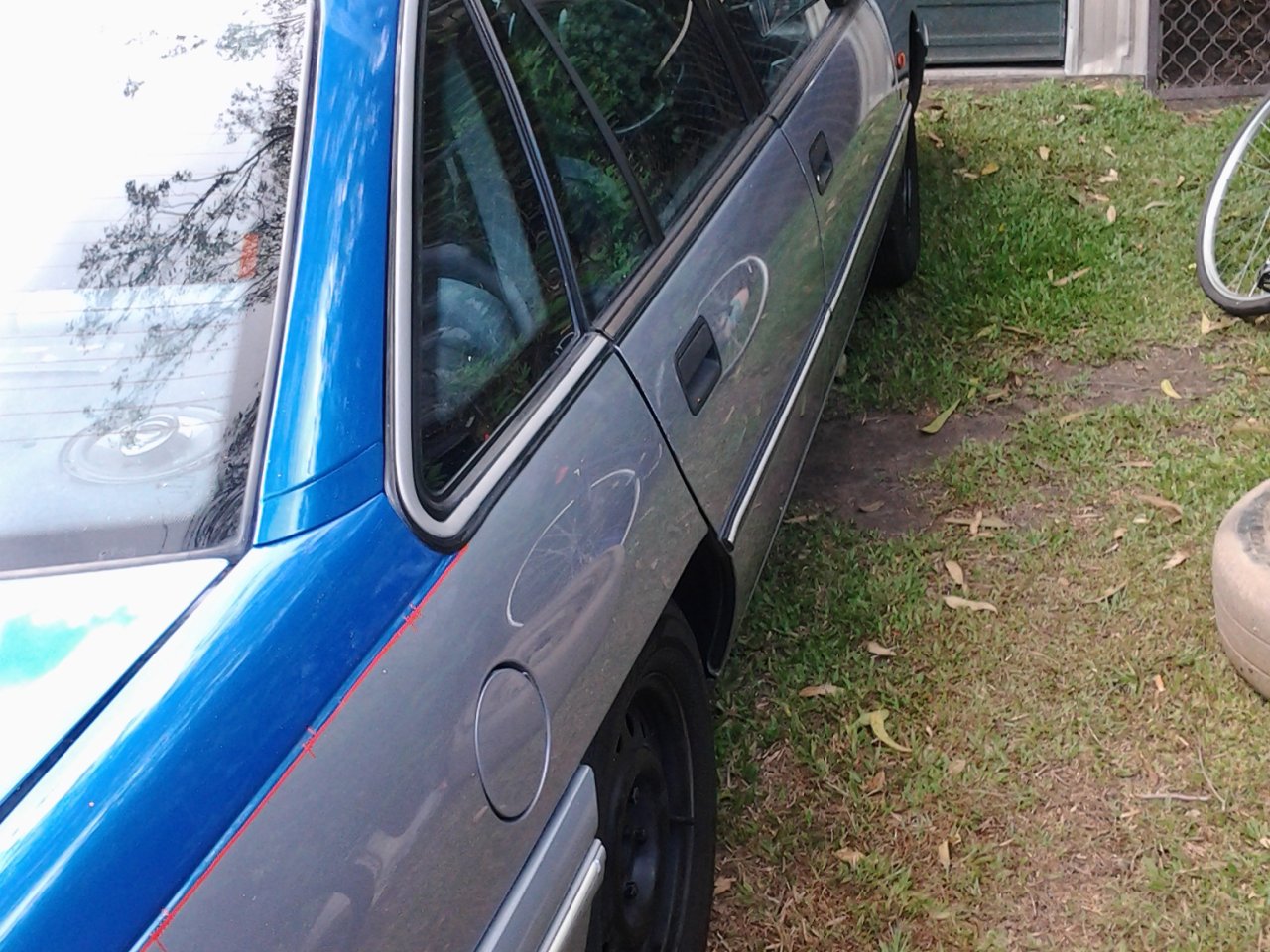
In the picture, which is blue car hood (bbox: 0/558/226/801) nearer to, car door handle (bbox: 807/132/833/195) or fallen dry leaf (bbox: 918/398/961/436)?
car door handle (bbox: 807/132/833/195)

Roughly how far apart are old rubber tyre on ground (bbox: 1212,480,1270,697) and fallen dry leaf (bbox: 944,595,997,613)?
56 centimetres

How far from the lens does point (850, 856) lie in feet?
8.96

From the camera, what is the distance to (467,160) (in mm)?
1930

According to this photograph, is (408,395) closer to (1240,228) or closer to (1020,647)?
(1020,647)

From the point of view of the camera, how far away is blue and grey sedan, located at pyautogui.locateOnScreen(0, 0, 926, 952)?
1254 mm

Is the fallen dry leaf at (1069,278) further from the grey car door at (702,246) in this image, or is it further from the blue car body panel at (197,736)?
the blue car body panel at (197,736)

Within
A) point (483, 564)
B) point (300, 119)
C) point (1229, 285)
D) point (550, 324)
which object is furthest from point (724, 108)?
point (1229, 285)

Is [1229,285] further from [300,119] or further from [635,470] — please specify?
[300,119]

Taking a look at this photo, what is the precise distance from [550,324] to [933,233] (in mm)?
3606

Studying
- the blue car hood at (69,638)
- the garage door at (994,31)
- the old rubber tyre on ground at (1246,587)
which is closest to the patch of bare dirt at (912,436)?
the old rubber tyre on ground at (1246,587)

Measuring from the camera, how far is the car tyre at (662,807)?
2.14m

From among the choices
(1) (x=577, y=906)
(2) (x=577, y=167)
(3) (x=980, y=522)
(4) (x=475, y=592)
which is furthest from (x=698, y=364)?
(3) (x=980, y=522)

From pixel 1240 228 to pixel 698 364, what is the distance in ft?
11.4

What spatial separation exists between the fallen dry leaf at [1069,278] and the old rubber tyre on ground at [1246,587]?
6.50 feet
